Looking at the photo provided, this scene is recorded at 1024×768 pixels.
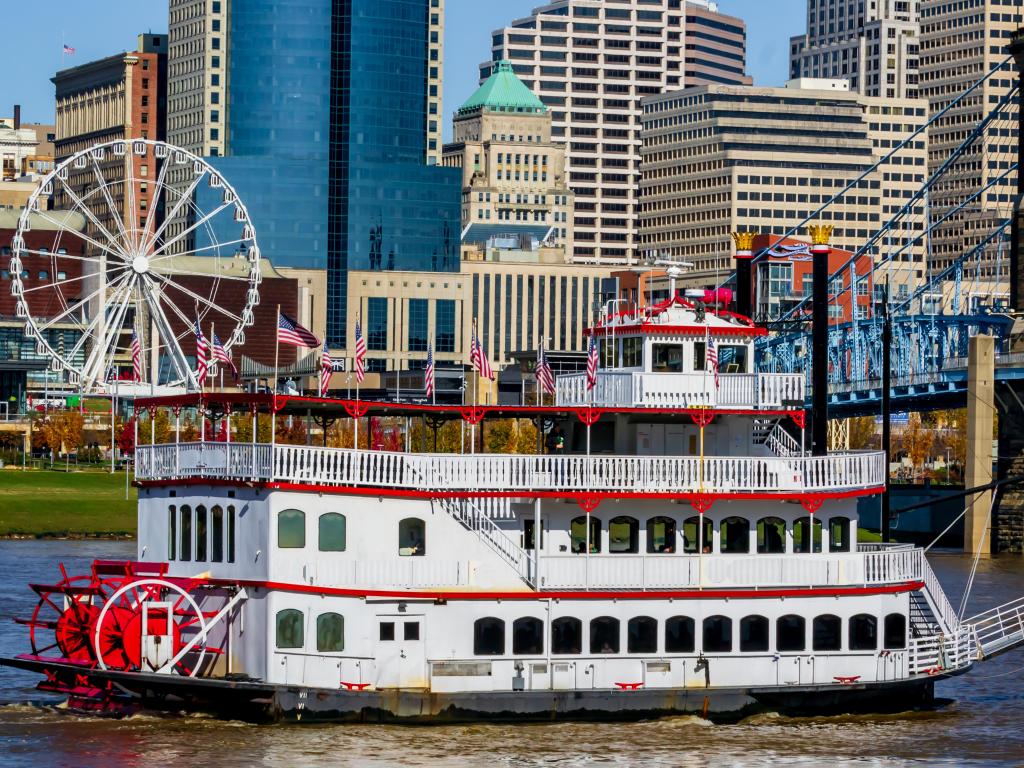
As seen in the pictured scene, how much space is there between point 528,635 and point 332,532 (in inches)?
149

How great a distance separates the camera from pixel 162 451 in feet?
124

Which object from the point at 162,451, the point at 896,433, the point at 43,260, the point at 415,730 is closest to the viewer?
the point at 415,730

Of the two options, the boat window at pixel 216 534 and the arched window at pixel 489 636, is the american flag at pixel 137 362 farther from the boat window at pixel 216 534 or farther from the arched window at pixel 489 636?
the arched window at pixel 489 636

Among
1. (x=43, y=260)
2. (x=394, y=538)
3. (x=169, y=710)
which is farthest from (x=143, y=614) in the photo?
(x=43, y=260)

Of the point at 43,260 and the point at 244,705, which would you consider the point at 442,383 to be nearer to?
the point at 43,260

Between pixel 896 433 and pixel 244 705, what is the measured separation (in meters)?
132

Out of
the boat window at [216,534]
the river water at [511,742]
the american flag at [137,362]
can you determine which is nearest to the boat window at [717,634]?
the river water at [511,742]

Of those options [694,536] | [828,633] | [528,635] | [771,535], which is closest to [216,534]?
[528,635]

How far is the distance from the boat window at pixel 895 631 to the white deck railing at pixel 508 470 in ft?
7.94

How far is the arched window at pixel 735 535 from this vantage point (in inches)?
1503

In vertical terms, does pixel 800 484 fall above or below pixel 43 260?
below

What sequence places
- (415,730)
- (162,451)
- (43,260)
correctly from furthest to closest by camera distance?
(43,260)
(162,451)
(415,730)

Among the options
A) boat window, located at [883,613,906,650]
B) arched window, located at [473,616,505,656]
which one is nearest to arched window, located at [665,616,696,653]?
arched window, located at [473,616,505,656]

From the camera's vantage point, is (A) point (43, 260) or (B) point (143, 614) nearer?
(B) point (143, 614)
